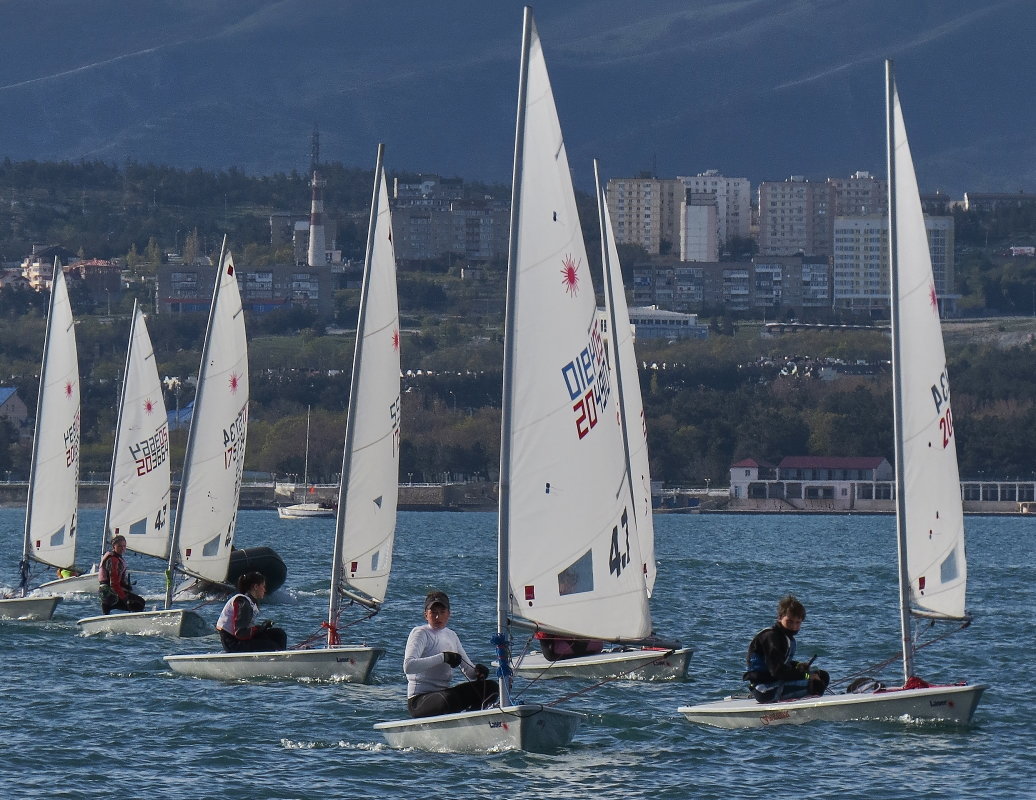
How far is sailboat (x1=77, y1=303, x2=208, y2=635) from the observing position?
3872 cm

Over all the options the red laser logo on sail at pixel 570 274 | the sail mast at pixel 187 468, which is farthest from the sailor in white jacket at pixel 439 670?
the sail mast at pixel 187 468

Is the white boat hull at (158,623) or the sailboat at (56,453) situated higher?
the sailboat at (56,453)

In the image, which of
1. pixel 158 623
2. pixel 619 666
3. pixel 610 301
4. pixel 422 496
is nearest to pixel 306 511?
pixel 422 496

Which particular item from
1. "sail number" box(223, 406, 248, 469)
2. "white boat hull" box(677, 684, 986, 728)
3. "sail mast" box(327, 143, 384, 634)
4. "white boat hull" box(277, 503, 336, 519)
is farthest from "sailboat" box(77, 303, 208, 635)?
"white boat hull" box(277, 503, 336, 519)

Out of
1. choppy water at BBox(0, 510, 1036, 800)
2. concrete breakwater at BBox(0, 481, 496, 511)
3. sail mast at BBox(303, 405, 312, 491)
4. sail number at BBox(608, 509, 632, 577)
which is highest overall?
sail mast at BBox(303, 405, 312, 491)

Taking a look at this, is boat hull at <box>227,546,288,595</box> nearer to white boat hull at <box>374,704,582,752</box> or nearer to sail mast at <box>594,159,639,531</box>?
sail mast at <box>594,159,639,531</box>

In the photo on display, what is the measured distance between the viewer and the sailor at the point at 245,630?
2522 cm

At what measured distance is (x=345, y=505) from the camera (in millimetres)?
26906

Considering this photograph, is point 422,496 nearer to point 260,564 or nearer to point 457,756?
point 260,564

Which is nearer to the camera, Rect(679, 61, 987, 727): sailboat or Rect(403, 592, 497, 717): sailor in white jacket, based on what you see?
Rect(403, 592, 497, 717): sailor in white jacket

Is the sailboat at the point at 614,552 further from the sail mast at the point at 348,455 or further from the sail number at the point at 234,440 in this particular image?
the sail number at the point at 234,440

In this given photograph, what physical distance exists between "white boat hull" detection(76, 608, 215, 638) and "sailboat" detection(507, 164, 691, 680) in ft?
21.5

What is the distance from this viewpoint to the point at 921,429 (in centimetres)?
2216

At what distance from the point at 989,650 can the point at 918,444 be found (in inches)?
472
